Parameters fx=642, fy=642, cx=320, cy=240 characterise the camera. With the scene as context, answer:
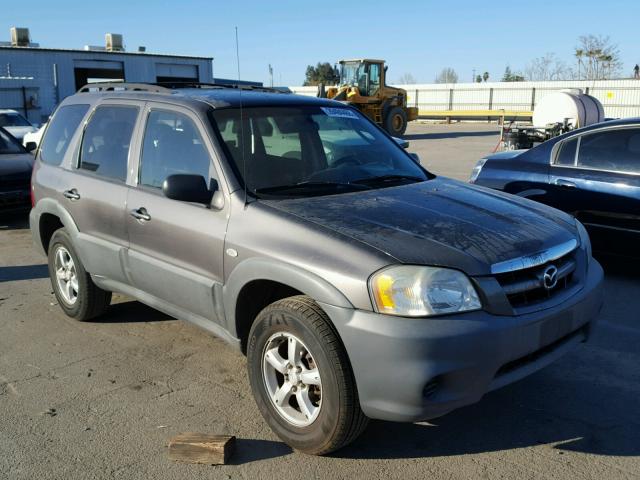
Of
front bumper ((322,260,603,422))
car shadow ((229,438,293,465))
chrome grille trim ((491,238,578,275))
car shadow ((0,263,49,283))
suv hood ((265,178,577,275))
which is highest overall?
suv hood ((265,178,577,275))

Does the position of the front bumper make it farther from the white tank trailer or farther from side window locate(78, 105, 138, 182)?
the white tank trailer

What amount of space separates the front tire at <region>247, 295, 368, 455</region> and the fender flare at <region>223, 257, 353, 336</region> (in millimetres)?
105

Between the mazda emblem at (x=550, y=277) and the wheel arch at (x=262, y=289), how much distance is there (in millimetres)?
1044

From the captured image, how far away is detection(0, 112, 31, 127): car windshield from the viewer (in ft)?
58.5

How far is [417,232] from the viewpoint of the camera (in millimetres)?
3223

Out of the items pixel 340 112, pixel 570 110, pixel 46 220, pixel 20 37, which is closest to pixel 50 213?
pixel 46 220

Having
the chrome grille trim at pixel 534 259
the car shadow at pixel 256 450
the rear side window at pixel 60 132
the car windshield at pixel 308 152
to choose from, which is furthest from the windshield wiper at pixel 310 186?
the rear side window at pixel 60 132

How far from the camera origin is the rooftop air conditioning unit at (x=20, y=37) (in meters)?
36.8

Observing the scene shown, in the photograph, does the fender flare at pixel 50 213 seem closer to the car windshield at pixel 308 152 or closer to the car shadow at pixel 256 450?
the car windshield at pixel 308 152

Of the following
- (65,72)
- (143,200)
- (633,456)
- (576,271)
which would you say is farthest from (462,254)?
(65,72)

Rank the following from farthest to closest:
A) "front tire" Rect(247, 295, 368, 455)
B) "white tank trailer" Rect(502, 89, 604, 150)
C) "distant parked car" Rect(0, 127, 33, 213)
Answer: "white tank trailer" Rect(502, 89, 604, 150) → "distant parked car" Rect(0, 127, 33, 213) → "front tire" Rect(247, 295, 368, 455)

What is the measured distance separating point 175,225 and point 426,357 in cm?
186

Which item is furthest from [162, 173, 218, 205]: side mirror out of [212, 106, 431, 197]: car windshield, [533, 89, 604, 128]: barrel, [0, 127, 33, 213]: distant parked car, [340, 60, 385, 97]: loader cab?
[340, 60, 385, 97]: loader cab

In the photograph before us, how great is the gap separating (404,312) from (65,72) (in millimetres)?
37176
